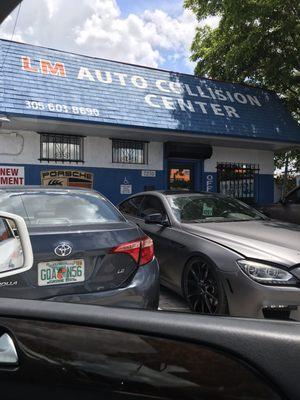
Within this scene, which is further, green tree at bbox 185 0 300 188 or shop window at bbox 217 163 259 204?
shop window at bbox 217 163 259 204

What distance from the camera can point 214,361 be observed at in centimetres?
133

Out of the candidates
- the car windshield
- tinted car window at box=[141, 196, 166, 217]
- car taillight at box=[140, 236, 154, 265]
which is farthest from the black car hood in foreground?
car taillight at box=[140, 236, 154, 265]

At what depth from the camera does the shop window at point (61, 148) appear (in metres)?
11.3

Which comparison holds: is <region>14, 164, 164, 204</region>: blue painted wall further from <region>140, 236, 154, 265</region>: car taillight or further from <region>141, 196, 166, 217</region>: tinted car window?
<region>140, 236, 154, 265</region>: car taillight

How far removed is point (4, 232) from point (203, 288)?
A: 2924 millimetres

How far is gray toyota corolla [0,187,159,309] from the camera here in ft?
11.0

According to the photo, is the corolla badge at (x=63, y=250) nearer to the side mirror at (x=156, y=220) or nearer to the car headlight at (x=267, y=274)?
the car headlight at (x=267, y=274)

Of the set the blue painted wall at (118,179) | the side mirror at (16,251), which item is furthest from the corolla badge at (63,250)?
the blue painted wall at (118,179)

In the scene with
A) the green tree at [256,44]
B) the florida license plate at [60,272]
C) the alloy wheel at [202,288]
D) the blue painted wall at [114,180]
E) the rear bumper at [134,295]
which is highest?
the green tree at [256,44]

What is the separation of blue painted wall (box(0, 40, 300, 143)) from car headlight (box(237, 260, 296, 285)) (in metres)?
6.74

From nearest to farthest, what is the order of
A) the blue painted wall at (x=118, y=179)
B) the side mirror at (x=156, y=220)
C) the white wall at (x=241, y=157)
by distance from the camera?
the side mirror at (x=156, y=220) < the blue painted wall at (x=118, y=179) < the white wall at (x=241, y=157)

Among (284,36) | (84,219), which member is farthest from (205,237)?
(284,36)

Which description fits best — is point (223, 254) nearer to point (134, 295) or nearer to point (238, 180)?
point (134, 295)

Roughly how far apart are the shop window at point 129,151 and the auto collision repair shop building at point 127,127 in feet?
0.09
